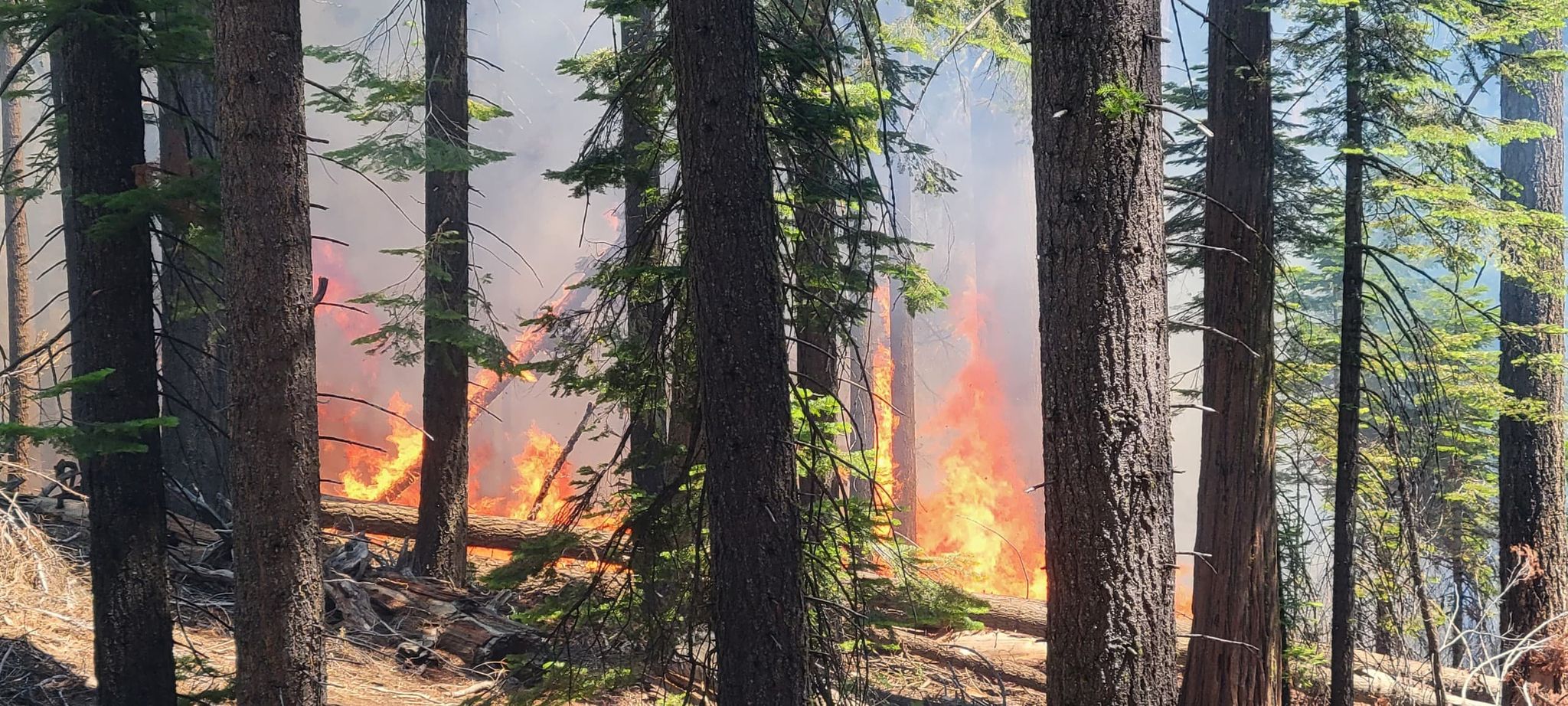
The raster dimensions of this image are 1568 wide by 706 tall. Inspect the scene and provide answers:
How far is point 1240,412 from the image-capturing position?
7289mm

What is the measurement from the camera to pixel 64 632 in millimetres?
6984

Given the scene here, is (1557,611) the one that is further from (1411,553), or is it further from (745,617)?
(745,617)

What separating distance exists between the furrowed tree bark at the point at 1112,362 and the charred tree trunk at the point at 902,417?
19.6 m

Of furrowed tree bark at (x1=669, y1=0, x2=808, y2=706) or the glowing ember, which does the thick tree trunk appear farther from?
the glowing ember

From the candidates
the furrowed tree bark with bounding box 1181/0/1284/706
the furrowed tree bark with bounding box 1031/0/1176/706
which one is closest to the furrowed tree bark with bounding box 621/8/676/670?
the furrowed tree bark with bounding box 1031/0/1176/706

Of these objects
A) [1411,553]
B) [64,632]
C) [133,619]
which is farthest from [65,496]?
[1411,553]

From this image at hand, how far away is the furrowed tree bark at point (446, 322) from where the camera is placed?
32.6 ft

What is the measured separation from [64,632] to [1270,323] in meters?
9.39

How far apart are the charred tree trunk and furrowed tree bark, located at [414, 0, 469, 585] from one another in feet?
47.8

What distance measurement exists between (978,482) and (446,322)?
24.2 meters

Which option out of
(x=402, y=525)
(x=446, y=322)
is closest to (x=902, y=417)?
(x=402, y=525)

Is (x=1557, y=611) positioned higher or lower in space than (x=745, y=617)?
lower

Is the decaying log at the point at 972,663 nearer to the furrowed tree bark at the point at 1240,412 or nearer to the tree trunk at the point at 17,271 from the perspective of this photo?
the furrowed tree bark at the point at 1240,412

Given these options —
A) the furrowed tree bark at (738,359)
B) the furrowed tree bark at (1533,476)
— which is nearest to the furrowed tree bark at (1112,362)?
the furrowed tree bark at (738,359)
